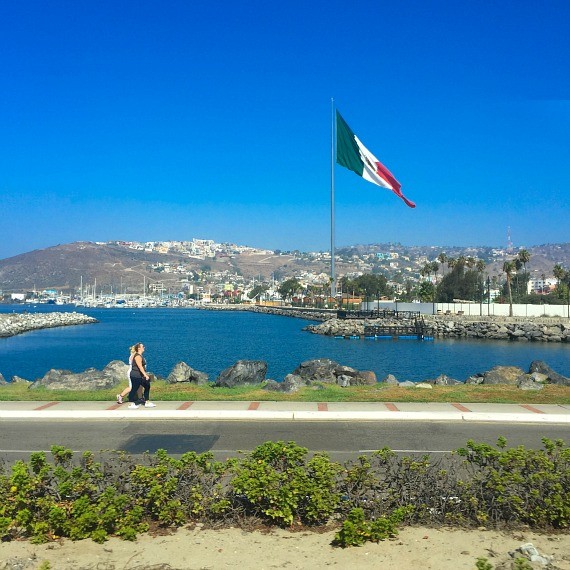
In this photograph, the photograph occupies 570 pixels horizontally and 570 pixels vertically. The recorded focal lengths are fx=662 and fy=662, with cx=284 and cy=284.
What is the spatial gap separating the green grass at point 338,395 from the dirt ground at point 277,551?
10441 millimetres

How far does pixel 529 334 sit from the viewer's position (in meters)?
81.8

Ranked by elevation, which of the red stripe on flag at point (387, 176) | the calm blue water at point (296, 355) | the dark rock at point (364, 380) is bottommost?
the calm blue water at point (296, 355)

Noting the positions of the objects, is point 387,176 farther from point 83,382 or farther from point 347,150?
point 83,382

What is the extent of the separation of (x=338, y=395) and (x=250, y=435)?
5.78 meters

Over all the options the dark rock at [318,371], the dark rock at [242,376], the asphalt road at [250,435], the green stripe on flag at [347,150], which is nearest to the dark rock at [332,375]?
the dark rock at [318,371]

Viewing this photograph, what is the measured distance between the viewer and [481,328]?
8569 cm

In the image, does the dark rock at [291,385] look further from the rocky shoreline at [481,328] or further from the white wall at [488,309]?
the white wall at [488,309]

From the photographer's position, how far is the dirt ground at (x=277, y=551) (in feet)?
21.0

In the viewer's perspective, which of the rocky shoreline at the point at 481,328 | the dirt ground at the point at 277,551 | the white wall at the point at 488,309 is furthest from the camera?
the white wall at the point at 488,309

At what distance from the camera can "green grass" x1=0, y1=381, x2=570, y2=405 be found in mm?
17719

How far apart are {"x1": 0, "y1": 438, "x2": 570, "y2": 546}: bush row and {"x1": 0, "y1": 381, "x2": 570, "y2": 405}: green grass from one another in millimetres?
9766

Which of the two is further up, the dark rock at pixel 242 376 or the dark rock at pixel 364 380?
the dark rock at pixel 242 376

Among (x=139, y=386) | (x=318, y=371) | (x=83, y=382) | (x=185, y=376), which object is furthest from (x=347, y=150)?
(x=139, y=386)

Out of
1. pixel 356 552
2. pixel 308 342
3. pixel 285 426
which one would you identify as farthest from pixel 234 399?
pixel 308 342
